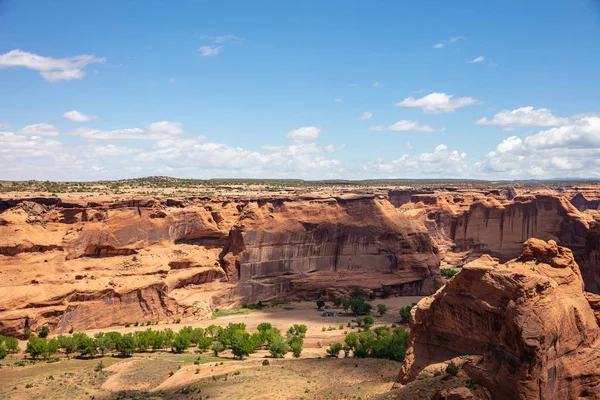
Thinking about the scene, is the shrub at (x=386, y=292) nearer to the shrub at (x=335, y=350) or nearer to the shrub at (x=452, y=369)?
the shrub at (x=335, y=350)

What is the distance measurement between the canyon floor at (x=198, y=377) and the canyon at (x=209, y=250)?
698 cm

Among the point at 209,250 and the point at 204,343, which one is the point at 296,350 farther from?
the point at 209,250

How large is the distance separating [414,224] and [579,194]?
68653mm

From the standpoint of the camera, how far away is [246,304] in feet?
210

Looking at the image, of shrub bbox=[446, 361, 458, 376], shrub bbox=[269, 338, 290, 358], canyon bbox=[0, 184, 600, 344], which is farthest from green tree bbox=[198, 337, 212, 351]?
shrub bbox=[446, 361, 458, 376]

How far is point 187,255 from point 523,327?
47021mm

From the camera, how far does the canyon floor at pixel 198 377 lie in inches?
1171

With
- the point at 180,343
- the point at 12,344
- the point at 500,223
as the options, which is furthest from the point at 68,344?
the point at 500,223

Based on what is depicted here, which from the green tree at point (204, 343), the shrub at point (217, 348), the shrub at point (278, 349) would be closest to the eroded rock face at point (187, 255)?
the green tree at point (204, 343)

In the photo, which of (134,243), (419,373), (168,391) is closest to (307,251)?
(134,243)

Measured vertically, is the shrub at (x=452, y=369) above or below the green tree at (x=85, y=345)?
above

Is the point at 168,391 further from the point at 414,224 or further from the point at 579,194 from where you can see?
the point at 579,194

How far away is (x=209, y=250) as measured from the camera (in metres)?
64.6

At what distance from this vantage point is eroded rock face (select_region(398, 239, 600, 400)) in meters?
19.0
